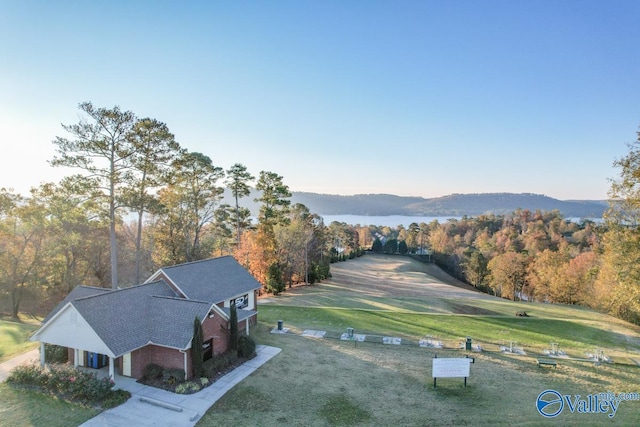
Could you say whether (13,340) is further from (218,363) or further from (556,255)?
(556,255)

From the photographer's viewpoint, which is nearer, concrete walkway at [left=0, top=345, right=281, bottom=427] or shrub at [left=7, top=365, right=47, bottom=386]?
concrete walkway at [left=0, top=345, right=281, bottom=427]

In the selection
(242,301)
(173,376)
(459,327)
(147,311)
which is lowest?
(459,327)

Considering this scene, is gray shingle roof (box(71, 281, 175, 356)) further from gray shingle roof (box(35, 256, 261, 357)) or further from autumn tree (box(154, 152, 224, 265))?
autumn tree (box(154, 152, 224, 265))

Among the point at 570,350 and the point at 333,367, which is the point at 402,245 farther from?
the point at 333,367

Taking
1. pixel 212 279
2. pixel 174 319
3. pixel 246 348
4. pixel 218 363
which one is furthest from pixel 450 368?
pixel 212 279

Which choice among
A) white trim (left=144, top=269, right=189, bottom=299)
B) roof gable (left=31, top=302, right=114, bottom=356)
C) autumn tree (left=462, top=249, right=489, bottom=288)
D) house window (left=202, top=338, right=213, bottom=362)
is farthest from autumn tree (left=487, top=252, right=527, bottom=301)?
roof gable (left=31, top=302, right=114, bottom=356)

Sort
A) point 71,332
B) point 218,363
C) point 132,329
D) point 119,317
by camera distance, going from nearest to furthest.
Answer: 1. point 71,332
2. point 132,329
3. point 119,317
4. point 218,363

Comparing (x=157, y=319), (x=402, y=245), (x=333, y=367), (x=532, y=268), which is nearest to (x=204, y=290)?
(x=157, y=319)
